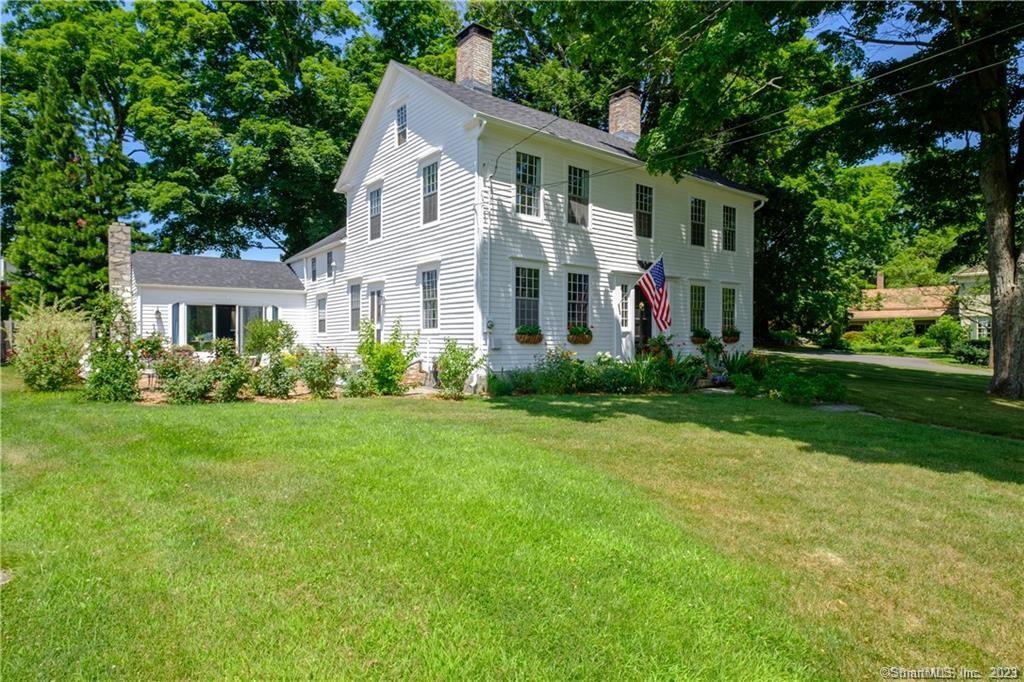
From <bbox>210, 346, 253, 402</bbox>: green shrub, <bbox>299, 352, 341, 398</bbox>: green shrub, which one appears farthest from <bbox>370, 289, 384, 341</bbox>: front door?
<bbox>210, 346, 253, 402</bbox>: green shrub

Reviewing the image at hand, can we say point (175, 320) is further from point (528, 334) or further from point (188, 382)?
point (528, 334)

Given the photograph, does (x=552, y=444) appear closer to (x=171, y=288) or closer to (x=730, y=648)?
(x=730, y=648)

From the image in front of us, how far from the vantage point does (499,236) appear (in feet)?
41.8

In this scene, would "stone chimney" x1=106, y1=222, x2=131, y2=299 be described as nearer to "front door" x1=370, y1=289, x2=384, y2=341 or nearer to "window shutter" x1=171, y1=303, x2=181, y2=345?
"window shutter" x1=171, y1=303, x2=181, y2=345

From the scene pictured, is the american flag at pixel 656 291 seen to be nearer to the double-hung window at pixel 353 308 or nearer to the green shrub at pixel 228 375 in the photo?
the green shrub at pixel 228 375

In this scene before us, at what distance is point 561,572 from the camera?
321 centimetres

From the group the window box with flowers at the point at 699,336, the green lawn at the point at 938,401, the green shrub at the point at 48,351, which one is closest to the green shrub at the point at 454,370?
the green shrub at the point at 48,351

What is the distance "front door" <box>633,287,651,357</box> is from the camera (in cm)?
1545

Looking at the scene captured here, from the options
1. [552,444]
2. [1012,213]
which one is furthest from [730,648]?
[1012,213]

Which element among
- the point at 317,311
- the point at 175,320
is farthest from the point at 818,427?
the point at 175,320

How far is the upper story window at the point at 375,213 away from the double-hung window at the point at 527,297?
597cm

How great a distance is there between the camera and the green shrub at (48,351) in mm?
10430

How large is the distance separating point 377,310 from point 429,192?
4434mm

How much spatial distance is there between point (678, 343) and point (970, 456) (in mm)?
10092
